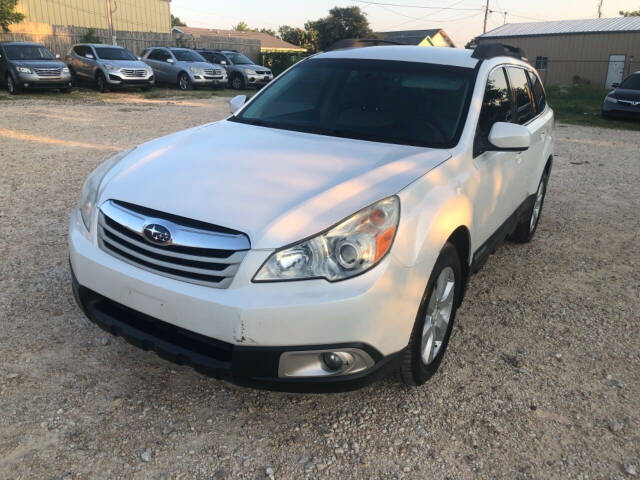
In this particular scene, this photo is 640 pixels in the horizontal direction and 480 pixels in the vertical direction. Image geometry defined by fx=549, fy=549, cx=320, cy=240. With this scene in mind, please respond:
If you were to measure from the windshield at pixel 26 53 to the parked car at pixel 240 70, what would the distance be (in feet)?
23.4

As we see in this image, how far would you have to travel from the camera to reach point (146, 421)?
2.55 metres

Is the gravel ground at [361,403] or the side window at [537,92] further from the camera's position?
the side window at [537,92]

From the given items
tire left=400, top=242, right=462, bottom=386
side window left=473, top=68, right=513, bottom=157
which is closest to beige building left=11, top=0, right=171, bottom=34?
side window left=473, top=68, right=513, bottom=157

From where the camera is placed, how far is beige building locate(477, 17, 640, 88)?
116 ft

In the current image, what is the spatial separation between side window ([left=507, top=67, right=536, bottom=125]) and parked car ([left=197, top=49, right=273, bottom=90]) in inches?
720

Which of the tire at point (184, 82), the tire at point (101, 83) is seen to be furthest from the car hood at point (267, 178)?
the tire at point (184, 82)

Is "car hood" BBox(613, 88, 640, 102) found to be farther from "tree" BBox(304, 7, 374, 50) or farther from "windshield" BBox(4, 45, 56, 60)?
"tree" BBox(304, 7, 374, 50)

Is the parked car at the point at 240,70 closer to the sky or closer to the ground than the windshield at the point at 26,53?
closer to the ground

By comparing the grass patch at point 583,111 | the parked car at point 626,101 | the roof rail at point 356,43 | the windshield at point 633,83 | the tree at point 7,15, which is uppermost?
the tree at point 7,15

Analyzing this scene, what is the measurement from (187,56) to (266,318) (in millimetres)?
20986

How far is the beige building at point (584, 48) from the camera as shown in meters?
35.3

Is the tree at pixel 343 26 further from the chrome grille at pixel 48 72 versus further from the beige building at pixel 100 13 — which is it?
the chrome grille at pixel 48 72

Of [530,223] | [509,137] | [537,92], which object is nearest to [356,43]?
[537,92]

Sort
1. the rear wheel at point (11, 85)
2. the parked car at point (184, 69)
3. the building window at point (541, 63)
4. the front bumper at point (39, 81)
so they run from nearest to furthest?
the front bumper at point (39, 81)
the rear wheel at point (11, 85)
the parked car at point (184, 69)
the building window at point (541, 63)
